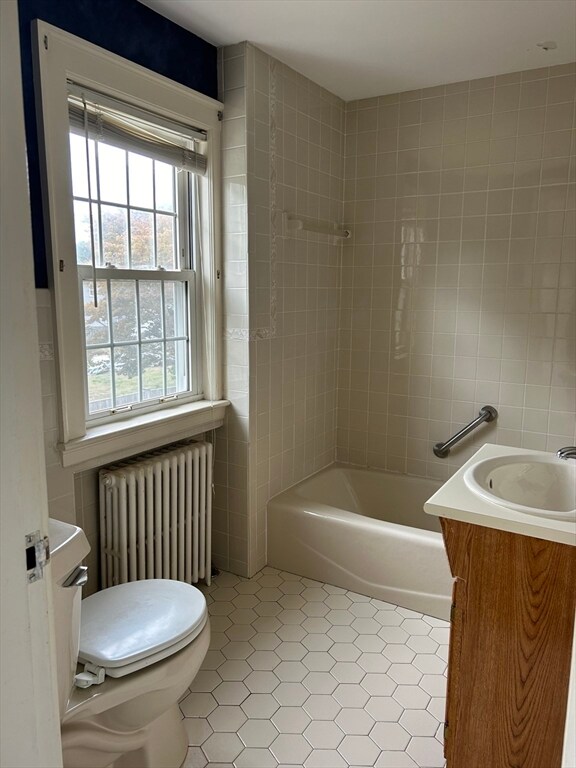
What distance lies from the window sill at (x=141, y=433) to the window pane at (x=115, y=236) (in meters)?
0.62

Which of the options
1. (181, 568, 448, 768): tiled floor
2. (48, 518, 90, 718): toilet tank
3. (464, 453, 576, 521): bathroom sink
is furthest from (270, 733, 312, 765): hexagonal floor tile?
(464, 453, 576, 521): bathroom sink

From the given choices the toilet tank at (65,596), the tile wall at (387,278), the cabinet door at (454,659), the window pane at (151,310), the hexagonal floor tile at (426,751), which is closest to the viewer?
the toilet tank at (65,596)

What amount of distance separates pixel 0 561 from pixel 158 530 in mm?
1542

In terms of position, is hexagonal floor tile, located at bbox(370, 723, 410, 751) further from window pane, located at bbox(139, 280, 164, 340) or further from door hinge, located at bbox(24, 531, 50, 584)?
window pane, located at bbox(139, 280, 164, 340)

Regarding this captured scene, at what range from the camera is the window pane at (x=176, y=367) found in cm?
260

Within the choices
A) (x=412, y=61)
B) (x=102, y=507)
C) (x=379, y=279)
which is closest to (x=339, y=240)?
(x=379, y=279)

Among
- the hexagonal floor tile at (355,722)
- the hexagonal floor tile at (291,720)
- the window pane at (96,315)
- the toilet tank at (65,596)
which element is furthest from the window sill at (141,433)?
the hexagonal floor tile at (355,722)

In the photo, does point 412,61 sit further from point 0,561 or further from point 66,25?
point 0,561

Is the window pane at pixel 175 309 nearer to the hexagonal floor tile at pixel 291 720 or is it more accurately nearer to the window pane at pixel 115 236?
the window pane at pixel 115 236

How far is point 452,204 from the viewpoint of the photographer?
3.09 meters

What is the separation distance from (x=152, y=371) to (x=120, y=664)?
1.24 metres

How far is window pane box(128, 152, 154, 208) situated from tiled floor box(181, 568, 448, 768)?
1.74 meters

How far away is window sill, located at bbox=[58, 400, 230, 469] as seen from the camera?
6.86 ft

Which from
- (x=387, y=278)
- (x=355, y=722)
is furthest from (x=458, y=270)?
(x=355, y=722)
